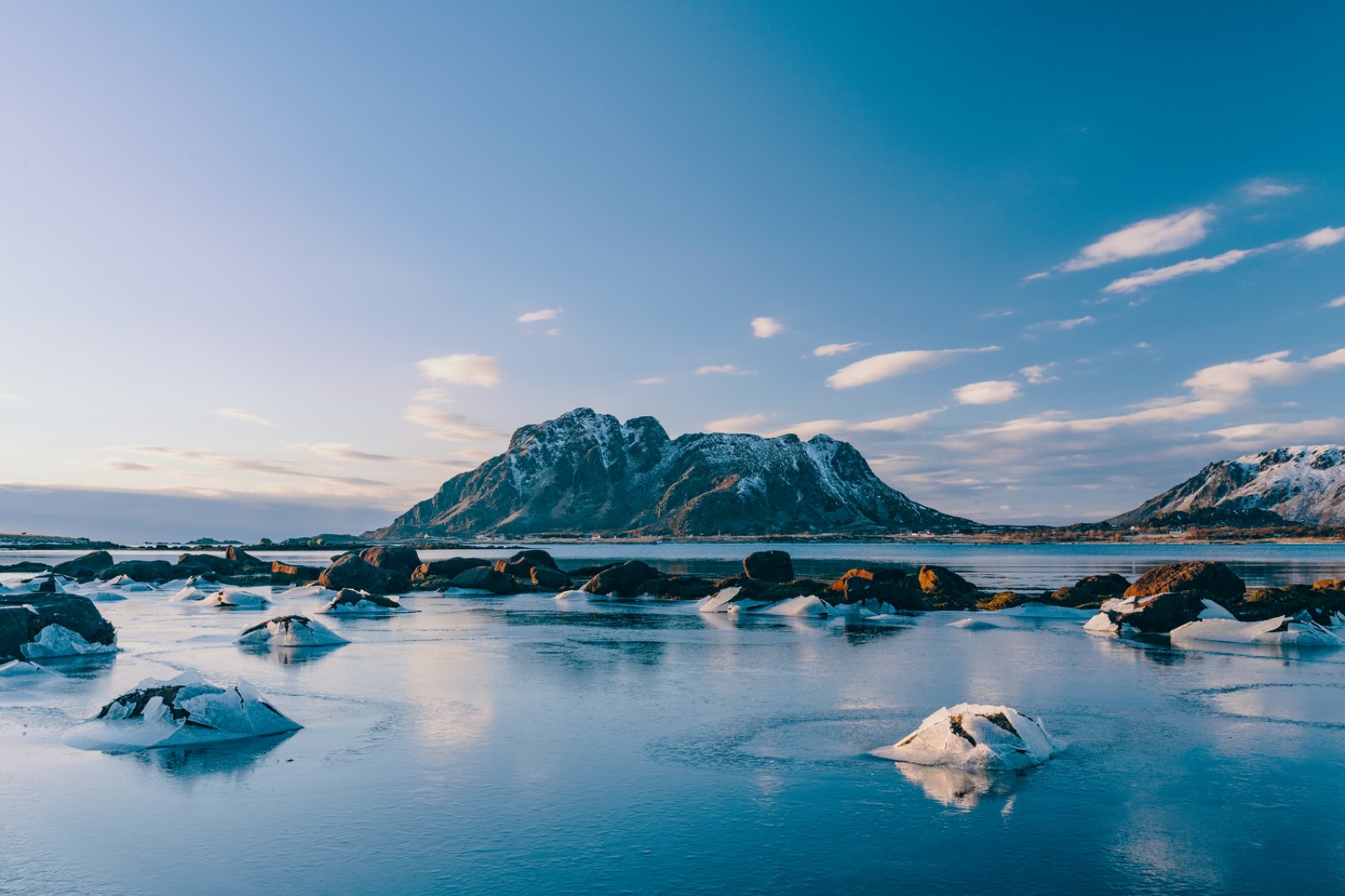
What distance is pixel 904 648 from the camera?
32.9m

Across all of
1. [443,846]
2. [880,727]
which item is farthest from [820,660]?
[443,846]

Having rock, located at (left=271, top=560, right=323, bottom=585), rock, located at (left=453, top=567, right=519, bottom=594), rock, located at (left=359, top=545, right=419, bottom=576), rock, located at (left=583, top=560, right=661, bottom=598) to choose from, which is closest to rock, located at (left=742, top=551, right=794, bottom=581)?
rock, located at (left=583, top=560, right=661, bottom=598)

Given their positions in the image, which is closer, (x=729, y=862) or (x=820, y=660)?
(x=729, y=862)

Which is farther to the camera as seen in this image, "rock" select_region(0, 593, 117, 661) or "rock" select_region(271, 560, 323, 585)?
"rock" select_region(271, 560, 323, 585)

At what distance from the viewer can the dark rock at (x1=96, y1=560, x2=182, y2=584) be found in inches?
2864

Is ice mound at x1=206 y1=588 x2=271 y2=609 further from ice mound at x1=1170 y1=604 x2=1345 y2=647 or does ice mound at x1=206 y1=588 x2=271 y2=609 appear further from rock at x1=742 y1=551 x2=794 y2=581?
ice mound at x1=1170 y1=604 x2=1345 y2=647

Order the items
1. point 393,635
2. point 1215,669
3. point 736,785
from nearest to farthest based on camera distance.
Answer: point 736,785 < point 1215,669 < point 393,635

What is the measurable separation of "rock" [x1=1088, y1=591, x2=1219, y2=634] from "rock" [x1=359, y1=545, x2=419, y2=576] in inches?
2191

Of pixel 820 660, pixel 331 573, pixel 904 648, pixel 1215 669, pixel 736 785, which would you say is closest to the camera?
pixel 736 785

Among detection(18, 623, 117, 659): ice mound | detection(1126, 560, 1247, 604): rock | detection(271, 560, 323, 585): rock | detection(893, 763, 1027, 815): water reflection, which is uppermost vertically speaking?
detection(1126, 560, 1247, 604): rock

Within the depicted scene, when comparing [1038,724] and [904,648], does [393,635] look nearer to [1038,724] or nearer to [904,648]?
[904,648]

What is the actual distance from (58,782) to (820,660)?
21898 millimetres

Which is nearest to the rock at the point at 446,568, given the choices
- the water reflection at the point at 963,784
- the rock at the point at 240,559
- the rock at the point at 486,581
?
the rock at the point at 486,581

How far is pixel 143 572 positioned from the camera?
73750 millimetres
